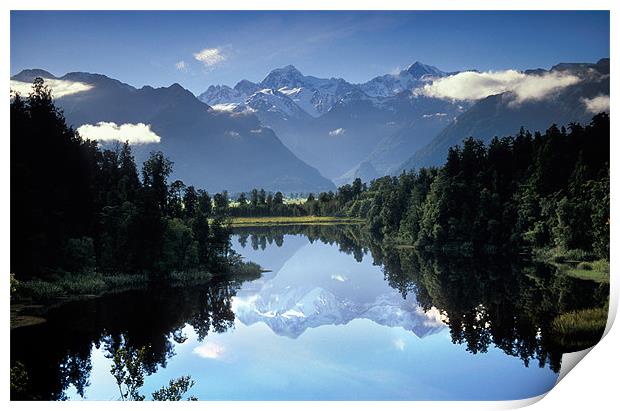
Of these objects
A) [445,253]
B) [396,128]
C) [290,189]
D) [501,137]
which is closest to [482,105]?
[501,137]

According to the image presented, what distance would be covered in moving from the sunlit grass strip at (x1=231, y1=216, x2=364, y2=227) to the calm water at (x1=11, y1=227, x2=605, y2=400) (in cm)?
12

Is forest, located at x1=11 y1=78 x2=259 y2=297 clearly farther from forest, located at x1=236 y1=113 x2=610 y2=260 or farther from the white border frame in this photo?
forest, located at x1=236 y1=113 x2=610 y2=260

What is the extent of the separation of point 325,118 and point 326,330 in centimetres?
287

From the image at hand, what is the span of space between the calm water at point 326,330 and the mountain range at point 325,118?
3.00 ft

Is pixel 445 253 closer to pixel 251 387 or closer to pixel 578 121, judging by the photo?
pixel 578 121

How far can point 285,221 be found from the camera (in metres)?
8.76

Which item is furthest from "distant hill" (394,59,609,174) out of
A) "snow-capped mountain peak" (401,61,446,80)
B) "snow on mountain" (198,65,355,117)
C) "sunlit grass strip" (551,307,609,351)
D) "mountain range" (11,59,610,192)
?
"sunlit grass strip" (551,307,609,351)

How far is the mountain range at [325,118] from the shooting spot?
27.1 feet

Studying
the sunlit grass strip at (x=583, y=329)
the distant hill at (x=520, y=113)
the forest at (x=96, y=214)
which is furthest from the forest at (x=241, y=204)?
the sunlit grass strip at (x=583, y=329)

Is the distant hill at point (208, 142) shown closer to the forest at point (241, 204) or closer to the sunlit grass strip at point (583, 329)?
the forest at point (241, 204)

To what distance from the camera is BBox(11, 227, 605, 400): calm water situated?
7.29m

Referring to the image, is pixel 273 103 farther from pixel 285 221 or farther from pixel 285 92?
pixel 285 221

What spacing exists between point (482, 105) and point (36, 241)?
570cm
